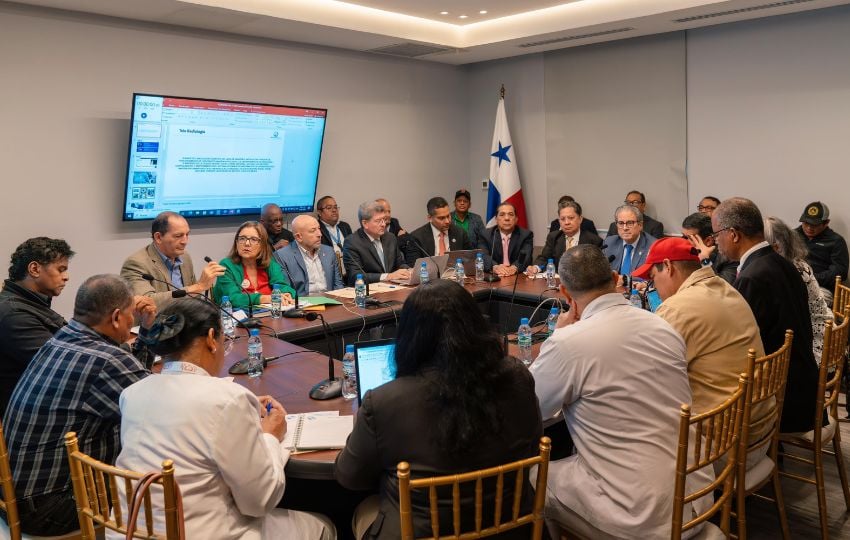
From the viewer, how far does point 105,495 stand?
1810mm

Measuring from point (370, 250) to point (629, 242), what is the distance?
198 centimetres

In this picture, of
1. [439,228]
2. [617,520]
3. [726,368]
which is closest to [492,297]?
[439,228]

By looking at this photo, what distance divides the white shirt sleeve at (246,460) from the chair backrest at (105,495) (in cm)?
18

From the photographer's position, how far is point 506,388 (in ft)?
5.92

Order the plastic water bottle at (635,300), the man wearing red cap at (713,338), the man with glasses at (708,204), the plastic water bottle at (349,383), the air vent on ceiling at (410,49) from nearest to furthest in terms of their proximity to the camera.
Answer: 1. the man wearing red cap at (713,338)
2. the plastic water bottle at (349,383)
3. the plastic water bottle at (635,300)
4. the man with glasses at (708,204)
5. the air vent on ceiling at (410,49)

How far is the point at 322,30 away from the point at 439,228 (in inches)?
80.1

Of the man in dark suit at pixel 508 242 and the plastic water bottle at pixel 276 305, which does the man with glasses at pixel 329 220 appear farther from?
the plastic water bottle at pixel 276 305

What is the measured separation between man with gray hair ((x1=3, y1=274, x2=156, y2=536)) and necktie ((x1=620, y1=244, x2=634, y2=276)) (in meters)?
3.85

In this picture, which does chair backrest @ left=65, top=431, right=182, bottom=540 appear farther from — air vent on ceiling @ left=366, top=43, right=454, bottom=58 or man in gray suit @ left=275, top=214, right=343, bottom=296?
air vent on ceiling @ left=366, top=43, right=454, bottom=58

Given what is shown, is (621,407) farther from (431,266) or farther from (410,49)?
(410,49)

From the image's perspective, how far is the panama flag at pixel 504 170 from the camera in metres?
8.05

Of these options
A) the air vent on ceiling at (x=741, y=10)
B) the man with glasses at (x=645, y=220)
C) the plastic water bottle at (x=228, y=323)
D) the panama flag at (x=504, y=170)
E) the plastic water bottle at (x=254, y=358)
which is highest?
the air vent on ceiling at (x=741, y=10)

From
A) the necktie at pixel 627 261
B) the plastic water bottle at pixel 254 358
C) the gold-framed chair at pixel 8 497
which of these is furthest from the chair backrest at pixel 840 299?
the gold-framed chair at pixel 8 497

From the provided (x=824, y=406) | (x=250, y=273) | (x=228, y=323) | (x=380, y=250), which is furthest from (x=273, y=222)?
(x=824, y=406)
